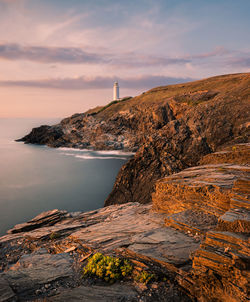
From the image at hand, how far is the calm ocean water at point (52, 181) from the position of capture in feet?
101

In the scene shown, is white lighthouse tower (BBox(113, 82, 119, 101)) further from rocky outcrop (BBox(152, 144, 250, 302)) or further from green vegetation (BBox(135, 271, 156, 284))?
green vegetation (BBox(135, 271, 156, 284))

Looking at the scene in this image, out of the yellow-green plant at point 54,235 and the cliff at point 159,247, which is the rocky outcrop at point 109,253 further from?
the yellow-green plant at point 54,235

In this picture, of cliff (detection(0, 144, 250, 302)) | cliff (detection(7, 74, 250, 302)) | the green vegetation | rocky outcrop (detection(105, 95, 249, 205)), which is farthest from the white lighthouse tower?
the green vegetation

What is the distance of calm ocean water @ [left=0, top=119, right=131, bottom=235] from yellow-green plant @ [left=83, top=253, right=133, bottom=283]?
20.4 meters

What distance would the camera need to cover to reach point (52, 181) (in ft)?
145

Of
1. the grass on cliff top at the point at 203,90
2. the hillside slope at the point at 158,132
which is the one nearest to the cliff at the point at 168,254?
the hillside slope at the point at 158,132

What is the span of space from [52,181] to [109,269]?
129 feet

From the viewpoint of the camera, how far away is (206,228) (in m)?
9.41

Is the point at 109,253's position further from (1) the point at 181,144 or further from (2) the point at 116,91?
(2) the point at 116,91

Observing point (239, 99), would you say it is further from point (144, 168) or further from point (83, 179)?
point (83, 179)

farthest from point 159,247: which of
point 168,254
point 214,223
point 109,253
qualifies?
point 214,223

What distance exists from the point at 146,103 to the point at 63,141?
37.4m

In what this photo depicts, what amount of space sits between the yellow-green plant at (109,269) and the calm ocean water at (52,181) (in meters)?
20.4

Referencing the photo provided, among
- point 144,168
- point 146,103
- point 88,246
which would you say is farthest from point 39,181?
point 146,103
